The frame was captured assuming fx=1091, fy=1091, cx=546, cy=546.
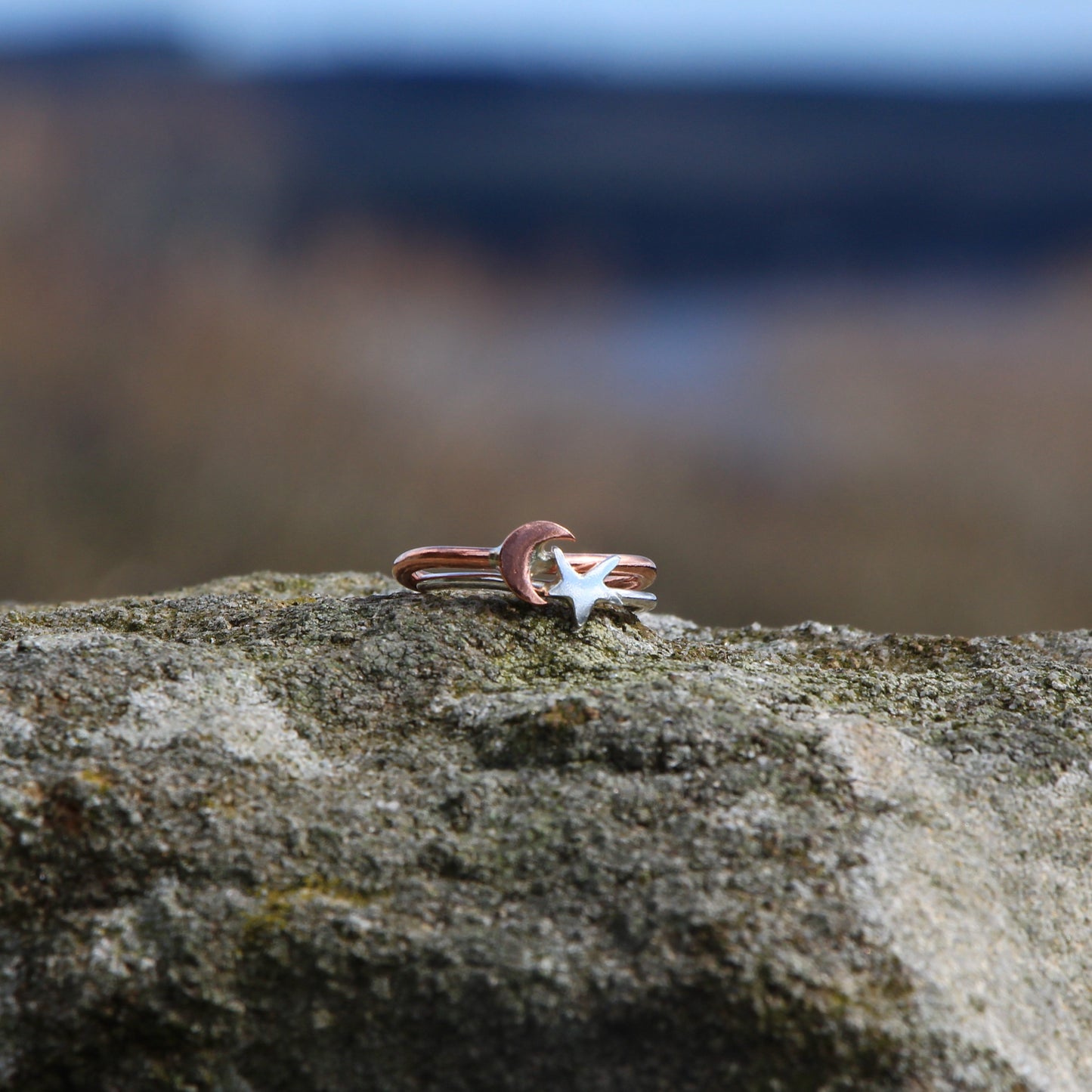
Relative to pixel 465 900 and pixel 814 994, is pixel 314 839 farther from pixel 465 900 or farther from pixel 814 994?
pixel 814 994

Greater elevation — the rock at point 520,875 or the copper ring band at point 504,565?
the copper ring band at point 504,565

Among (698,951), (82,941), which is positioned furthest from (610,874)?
(82,941)

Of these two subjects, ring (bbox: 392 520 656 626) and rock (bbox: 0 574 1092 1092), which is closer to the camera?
rock (bbox: 0 574 1092 1092)

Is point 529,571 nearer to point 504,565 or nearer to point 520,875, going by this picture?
point 504,565

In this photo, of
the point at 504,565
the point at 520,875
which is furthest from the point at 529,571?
the point at 520,875

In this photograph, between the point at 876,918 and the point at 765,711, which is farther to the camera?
the point at 765,711
